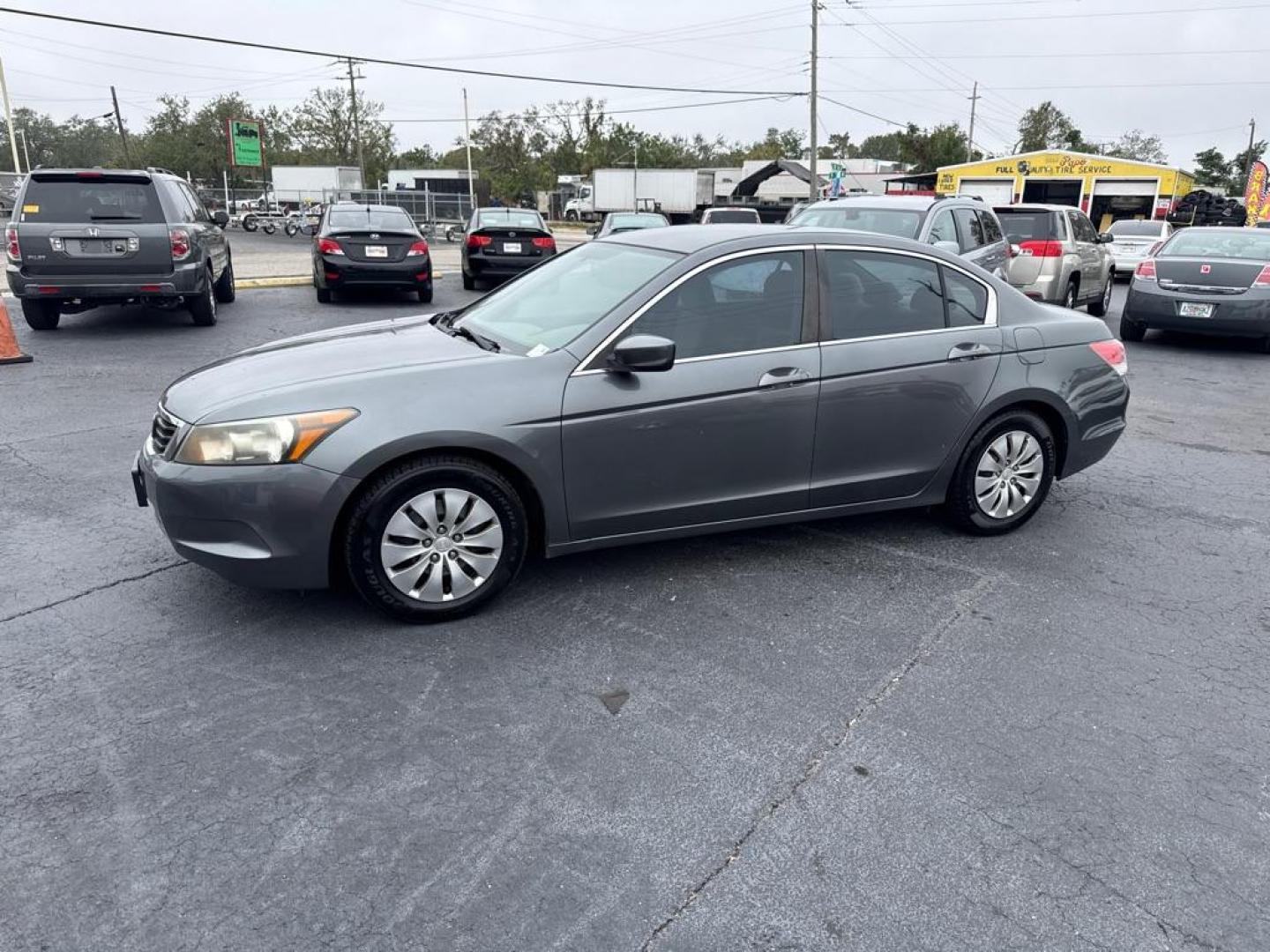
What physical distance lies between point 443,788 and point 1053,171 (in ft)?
144

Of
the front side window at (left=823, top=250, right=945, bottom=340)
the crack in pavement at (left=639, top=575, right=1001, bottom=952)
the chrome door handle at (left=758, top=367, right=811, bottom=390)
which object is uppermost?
the front side window at (left=823, top=250, right=945, bottom=340)

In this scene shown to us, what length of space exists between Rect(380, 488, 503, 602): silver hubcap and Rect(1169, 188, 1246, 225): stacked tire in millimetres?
33348

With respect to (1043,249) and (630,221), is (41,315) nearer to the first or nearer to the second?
(630,221)

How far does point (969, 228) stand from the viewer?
1039 centimetres

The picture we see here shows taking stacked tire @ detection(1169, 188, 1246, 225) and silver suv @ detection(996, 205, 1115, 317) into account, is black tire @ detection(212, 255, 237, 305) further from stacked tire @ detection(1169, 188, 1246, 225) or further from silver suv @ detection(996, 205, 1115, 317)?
stacked tire @ detection(1169, 188, 1246, 225)

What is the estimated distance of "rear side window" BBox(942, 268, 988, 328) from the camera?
188 inches

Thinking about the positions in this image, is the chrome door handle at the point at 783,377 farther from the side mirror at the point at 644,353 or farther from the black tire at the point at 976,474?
the black tire at the point at 976,474

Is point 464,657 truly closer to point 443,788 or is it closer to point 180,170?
point 443,788

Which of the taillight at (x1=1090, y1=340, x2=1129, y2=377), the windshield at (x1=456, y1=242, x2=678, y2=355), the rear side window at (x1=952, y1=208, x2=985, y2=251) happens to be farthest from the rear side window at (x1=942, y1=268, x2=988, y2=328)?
the rear side window at (x1=952, y1=208, x2=985, y2=251)

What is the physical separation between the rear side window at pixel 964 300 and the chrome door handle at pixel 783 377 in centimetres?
101

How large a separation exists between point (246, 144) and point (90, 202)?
34108mm

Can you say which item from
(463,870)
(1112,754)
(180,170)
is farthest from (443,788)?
(180,170)

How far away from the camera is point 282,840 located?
2.61 meters

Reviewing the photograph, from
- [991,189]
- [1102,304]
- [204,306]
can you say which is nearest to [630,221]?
[1102,304]
